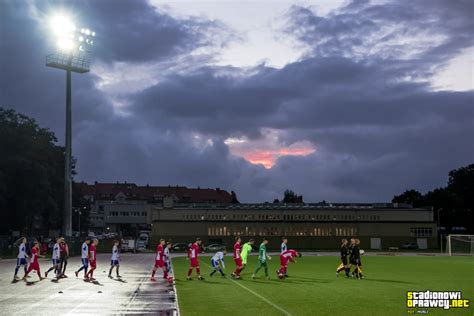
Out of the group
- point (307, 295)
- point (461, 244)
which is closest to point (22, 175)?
point (461, 244)

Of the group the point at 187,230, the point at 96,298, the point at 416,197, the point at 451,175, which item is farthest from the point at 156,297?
the point at 416,197

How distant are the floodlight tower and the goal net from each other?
149ft

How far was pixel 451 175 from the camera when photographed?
14412 cm

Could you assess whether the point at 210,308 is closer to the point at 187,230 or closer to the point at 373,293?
the point at 373,293

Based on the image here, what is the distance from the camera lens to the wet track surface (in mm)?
18578

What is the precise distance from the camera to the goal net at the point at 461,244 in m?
77.6

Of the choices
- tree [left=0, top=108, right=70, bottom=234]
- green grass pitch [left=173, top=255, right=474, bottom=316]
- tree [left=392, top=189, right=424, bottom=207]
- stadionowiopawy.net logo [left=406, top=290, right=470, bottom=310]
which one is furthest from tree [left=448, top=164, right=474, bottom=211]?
stadionowiopawy.net logo [left=406, top=290, right=470, bottom=310]

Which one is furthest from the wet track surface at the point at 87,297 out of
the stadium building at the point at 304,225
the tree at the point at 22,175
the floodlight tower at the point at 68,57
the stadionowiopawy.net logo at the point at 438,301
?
the stadium building at the point at 304,225

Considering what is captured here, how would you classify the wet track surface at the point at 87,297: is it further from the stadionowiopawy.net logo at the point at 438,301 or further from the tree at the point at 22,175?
the tree at the point at 22,175

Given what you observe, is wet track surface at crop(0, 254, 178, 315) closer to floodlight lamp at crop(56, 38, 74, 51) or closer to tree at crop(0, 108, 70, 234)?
floodlight lamp at crop(56, 38, 74, 51)

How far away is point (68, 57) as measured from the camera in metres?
62.5

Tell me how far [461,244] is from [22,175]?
56.0 meters

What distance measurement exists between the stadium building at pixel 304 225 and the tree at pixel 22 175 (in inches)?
1133

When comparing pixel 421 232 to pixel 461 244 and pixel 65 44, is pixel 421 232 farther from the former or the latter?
pixel 65 44
